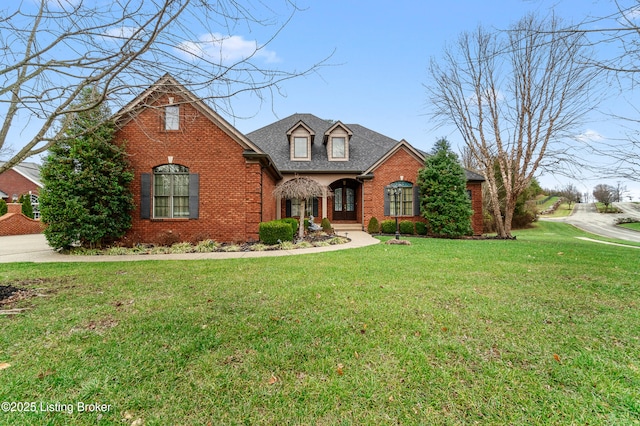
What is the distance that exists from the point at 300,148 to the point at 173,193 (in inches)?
348

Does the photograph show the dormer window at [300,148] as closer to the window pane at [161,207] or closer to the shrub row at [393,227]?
the shrub row at [393,227]

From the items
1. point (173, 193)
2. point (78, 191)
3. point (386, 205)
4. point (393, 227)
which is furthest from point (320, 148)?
point (78, 191)

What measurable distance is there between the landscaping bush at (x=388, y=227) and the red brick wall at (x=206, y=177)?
7.53 metres

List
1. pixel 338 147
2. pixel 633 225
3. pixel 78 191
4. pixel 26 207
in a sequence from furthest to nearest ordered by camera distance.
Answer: pixel 633 225 → pixel 338 147 → pixel 26 207 → pixel 78 191

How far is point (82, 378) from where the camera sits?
2.33 metres

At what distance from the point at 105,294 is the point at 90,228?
620 cm

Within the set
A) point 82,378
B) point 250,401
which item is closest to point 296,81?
point 250,401

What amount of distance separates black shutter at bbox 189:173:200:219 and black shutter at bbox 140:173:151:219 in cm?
158

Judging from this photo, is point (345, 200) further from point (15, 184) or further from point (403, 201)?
point (15, 184)

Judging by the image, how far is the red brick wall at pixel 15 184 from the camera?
971 inches

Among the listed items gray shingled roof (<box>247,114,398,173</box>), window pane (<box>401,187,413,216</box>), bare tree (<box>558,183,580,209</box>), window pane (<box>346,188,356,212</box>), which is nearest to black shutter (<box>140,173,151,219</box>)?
gray shingled roof (<box>247,114,398,173</box>)

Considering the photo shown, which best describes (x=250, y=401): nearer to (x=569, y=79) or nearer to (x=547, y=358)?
(x=547, y=358)

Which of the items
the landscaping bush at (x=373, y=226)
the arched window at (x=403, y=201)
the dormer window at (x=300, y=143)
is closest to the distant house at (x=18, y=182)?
the dormer window at (x=300, y=143)

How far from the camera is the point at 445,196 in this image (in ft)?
47.2
